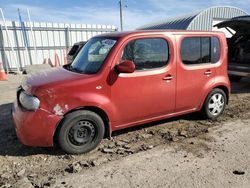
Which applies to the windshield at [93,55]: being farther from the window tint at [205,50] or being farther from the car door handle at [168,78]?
the window tint at [205,50]

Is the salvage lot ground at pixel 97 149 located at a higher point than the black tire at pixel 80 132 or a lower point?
lower

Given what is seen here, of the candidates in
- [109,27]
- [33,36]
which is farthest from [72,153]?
[109,27]

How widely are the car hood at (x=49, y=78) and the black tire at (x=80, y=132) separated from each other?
54cm

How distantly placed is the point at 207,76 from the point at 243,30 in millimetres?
4949

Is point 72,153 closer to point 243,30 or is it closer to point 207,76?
point 207,76

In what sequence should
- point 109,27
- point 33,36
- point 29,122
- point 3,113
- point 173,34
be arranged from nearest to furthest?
point 29,122 → point 173,34 → point 3,113 → point 33,36 → point 109,27

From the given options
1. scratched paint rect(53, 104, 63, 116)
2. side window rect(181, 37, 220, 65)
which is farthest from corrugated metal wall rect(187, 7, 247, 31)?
scratched paint rect(53, 104, 63, 116)

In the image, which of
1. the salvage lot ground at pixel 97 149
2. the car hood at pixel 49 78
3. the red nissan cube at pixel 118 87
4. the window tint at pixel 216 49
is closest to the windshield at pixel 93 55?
the red nissan cube at pixel 118 87

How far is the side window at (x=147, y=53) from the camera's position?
482cm

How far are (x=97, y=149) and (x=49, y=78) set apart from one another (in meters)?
1.36

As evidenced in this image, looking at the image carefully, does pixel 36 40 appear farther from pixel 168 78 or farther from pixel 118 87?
pixel 118 87

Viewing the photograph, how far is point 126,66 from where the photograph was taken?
4.53 metres

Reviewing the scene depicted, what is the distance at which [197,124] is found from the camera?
5801mm

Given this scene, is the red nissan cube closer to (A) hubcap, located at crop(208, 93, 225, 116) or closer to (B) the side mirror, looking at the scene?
(B) the side mirror
